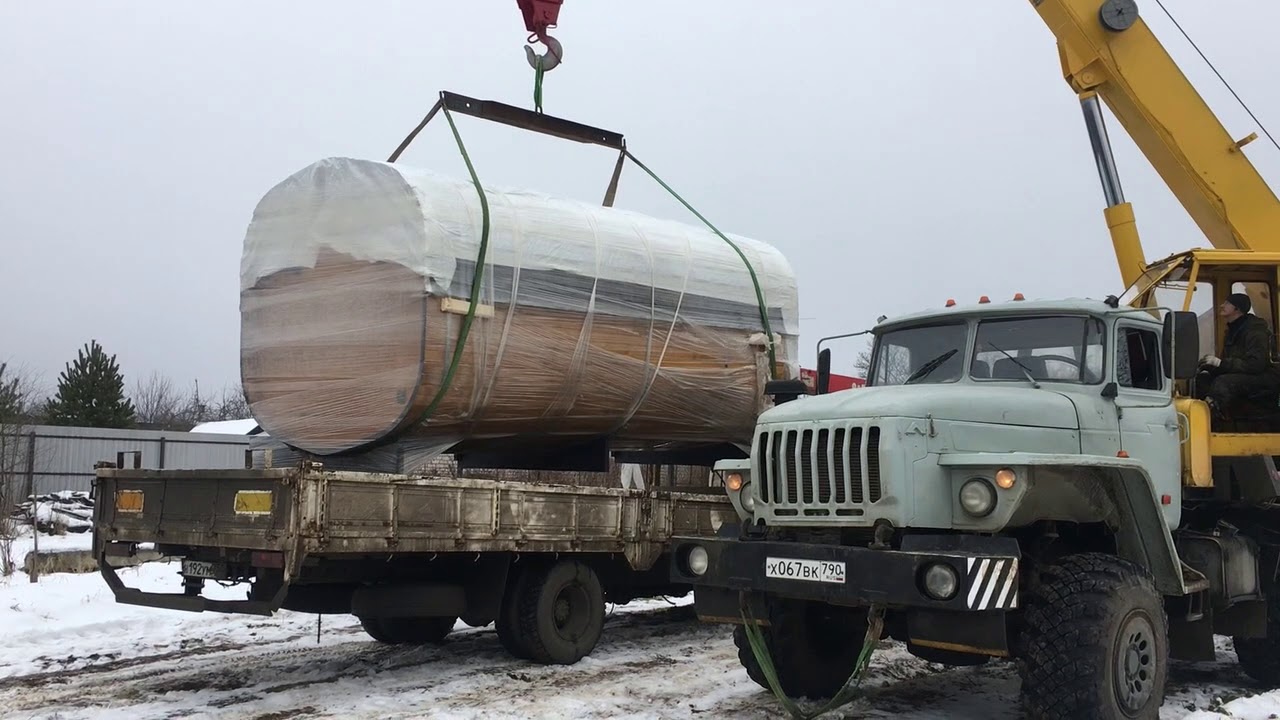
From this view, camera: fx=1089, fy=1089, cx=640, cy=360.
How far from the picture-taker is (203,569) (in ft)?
22.9

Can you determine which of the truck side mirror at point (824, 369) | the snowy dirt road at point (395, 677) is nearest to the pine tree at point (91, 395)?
the snowy dirt road at point (395, 677)

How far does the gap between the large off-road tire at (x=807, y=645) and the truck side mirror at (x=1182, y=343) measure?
7.47ft

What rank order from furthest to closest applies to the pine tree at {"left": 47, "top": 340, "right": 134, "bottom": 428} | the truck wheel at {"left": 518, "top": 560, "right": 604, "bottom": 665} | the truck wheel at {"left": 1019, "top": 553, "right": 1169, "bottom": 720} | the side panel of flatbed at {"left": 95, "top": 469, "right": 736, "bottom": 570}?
the pine tree at {"left": 47, "top": 340, "right": 134, "bottom": 428}, the truck wheel at {"left": 518, "top": 560, "right": 604, "bottom": 665}, the side panel of flatbed at {"left": 95, "top": 469, "right": 736, "bottom": 570}, the truck wheel at {"left": 1019, "top": 553, "right": 1169, "bottom": 720}

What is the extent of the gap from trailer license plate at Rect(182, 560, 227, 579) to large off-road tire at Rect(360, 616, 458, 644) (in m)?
1.93

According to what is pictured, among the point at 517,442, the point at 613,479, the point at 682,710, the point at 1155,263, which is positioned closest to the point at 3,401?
the point at 613,479

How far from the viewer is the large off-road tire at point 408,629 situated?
8852 mm

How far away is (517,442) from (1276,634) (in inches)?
226

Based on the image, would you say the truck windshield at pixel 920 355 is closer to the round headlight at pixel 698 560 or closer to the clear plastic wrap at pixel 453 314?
the round headlight at pixel 698 560

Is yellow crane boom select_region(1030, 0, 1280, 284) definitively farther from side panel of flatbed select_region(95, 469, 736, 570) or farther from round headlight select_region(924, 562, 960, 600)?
round headlight select_region(924, 562, 960, 600)

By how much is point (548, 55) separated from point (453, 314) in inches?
97.1

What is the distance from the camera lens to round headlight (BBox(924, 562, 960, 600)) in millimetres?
5082

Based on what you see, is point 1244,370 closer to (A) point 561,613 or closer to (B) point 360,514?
(A) point 561,613

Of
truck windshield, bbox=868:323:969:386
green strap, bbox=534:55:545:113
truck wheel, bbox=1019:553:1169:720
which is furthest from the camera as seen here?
green strap, bbox=534:55:545:113

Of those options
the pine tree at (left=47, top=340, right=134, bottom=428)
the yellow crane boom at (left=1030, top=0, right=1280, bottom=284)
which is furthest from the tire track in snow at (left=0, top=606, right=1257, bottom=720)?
the pine tree at (left=47, top=340, right=134, bottom=428)
